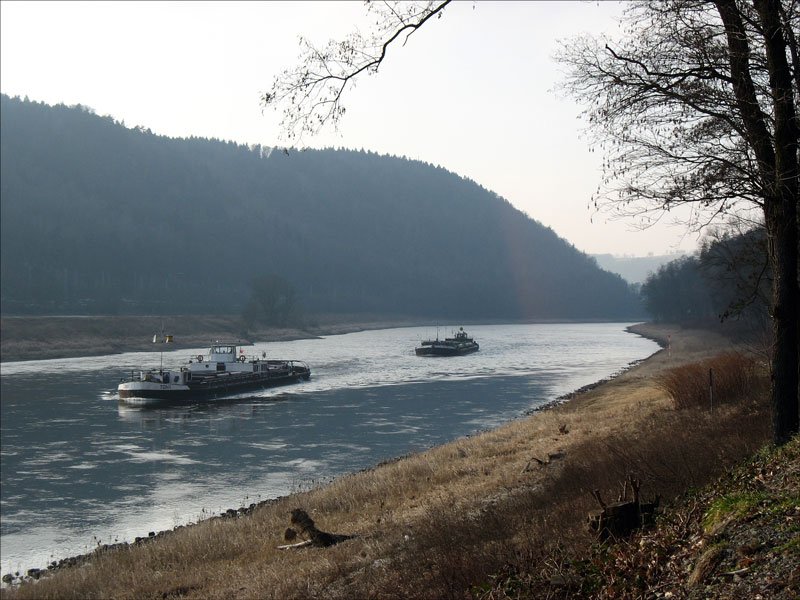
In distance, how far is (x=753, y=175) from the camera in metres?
10.2

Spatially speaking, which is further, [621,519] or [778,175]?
[778,175]

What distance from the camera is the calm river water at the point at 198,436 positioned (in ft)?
79.2

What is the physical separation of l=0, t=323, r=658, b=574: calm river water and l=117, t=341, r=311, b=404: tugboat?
168 cm

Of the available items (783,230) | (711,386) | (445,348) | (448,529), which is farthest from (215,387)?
(783,230)

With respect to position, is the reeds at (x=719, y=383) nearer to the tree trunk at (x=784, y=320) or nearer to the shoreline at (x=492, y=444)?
the shoreline at (x=492, y=444)

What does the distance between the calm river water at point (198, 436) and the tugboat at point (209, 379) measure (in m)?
1.68

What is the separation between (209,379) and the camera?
60.8m

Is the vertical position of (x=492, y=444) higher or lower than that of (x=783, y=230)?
lower

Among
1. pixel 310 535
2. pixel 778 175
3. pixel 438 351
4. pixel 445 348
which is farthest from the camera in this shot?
pixel 438 351

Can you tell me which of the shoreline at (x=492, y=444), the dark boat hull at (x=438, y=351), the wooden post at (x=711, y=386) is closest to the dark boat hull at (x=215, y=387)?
the shoreline at (x=492, y=444)

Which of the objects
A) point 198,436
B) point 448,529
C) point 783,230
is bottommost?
point 198,436

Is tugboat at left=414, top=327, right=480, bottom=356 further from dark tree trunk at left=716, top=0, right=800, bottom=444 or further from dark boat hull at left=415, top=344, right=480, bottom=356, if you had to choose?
dark tree trunk at left=716, top=0, right=800, bottom=444

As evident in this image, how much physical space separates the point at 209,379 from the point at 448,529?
52.5 m

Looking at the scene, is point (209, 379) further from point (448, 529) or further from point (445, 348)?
point (448, 529)
